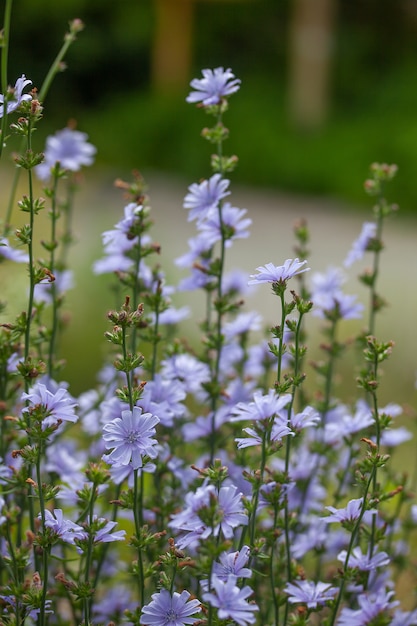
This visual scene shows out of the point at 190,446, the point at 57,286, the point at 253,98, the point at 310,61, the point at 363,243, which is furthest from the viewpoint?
the point at 253,98

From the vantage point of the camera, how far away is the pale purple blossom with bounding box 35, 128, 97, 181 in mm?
1509

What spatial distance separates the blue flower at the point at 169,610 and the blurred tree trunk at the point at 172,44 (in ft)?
23.8

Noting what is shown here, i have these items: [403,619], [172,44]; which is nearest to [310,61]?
[172,44]

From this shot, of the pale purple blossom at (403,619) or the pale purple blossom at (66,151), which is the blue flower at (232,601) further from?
the pale purple blossom at (66,151)

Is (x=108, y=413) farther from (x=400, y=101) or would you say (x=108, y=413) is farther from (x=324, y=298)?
(x=400, y=101)

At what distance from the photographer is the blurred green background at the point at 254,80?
6887 mm

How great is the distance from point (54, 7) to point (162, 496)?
25.4 feet

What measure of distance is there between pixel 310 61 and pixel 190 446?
5.75 m

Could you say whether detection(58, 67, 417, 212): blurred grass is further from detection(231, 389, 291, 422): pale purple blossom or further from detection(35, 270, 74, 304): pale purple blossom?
detection(231, 389, 291, 422): pale purple blossom

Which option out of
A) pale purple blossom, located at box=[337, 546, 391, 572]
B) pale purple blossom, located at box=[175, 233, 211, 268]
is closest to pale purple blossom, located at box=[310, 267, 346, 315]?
pale purple blossom, located at box=[175, 233, 211, 268]

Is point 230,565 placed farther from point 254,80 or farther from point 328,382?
point 254,80

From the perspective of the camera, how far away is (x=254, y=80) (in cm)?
847

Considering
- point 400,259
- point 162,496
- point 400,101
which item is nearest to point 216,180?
point 162,496

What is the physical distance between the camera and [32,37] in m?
8.84
